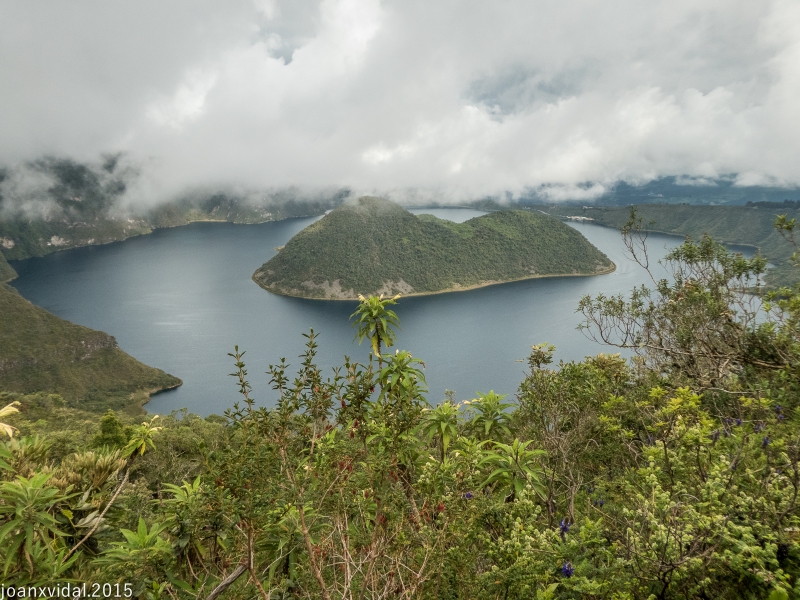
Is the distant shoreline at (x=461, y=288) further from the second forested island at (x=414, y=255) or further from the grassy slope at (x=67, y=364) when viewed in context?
the grassy slope at (x=67, y=364)

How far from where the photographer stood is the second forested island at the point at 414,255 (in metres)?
153

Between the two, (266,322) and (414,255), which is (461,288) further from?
(266,322)

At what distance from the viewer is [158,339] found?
10988cm

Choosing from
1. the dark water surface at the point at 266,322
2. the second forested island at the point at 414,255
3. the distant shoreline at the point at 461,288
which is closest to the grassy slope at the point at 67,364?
the dark water surface at the point at 266,322

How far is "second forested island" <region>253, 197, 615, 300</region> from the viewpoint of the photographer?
153 m

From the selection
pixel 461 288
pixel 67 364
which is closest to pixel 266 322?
pixel 67 364

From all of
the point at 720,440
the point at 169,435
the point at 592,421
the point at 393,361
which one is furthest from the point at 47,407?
the point at 720,440

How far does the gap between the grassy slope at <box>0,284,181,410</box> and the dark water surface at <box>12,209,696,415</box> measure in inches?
244

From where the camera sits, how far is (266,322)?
118562mm

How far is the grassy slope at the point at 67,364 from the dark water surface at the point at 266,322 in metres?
6.20

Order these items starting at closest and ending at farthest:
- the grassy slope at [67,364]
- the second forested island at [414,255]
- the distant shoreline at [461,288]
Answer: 1. the grassy slope at [67,364]
2. the distant shoreline at [461,288]
3. the second forested island at [414,255]

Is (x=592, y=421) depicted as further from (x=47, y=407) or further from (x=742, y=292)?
(x=47, y=407)

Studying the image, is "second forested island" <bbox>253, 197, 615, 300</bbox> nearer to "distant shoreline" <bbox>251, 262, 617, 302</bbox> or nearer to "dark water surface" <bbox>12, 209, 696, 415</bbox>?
"distant shoreline" <bbox>251, 262, 617, 302</bbox>

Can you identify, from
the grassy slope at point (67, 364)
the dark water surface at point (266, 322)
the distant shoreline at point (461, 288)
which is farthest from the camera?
the distant shoreline at point (461, 288)
